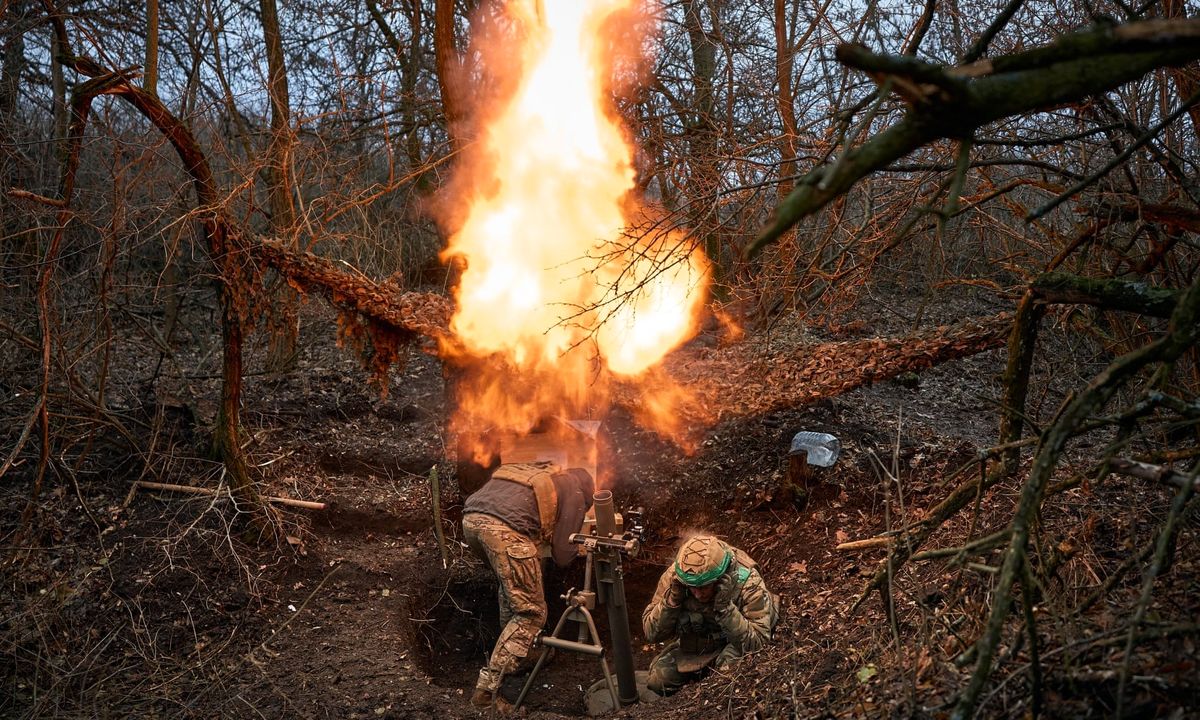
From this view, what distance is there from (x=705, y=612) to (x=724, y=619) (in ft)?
0.87

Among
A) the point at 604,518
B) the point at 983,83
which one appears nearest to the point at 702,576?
the point at 604,518

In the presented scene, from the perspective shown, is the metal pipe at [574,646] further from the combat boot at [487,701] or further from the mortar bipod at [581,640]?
the combat boot at [487,701]

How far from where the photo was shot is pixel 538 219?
771cm

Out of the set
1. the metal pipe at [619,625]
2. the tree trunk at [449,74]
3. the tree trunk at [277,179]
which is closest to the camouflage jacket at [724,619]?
the metal pipe at [619,625]

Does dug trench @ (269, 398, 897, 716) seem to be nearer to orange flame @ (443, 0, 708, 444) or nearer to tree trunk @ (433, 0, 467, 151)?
orange flame @ (443, 0, 708, 444)

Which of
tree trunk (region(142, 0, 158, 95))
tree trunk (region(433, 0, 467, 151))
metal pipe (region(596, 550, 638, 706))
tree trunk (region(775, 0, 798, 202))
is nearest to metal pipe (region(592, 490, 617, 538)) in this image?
metal pipe (region(596, 550, 638, 706))

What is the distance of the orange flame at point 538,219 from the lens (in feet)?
24.9

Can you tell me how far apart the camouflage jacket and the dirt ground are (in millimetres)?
193

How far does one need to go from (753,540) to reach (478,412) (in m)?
2.79

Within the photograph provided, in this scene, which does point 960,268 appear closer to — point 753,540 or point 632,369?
point 632,369

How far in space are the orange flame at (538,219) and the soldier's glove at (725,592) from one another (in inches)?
98.7

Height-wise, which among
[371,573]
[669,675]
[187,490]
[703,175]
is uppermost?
Answer: [703,175]

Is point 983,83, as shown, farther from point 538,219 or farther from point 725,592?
point 538,219

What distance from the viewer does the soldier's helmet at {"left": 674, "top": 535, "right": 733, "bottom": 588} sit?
236 inches
